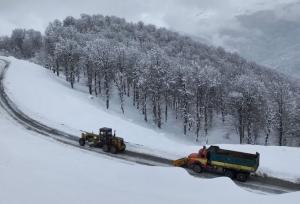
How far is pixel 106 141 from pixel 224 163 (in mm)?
11689

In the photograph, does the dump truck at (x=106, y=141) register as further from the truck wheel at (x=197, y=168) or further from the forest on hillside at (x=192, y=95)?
the forest on hillside at (x=192, y=95)

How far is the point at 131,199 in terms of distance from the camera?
21.0 metres

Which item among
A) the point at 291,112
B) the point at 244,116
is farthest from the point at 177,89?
the point at 291,112

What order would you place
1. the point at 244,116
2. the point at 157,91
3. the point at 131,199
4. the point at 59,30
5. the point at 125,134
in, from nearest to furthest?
the point at 131,199 < the point at 125,134 < the point at 244,116 < the point at 157,91 < the point at 59,30

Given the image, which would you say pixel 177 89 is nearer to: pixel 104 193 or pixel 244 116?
pixel 244 116

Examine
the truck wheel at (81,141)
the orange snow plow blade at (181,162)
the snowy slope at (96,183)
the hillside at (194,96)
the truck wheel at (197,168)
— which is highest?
the hillside at (194,96)

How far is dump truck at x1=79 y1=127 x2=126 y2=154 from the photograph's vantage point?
117 feet

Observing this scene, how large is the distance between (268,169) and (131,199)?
15.4 metres

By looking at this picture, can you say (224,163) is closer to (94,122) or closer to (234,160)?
(234,160)

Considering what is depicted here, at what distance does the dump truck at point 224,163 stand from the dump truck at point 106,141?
628 cm

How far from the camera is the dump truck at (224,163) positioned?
2977 centimetres

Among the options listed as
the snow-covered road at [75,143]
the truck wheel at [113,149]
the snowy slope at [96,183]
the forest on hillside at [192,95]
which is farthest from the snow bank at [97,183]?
the forest on hillside at [192,95]

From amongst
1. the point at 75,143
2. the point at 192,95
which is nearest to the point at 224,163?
the point at 75,143

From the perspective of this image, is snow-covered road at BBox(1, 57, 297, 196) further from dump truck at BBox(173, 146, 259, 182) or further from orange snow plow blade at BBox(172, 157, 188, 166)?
orange snow plow blade at BBox(172, 157, 188, 166)
